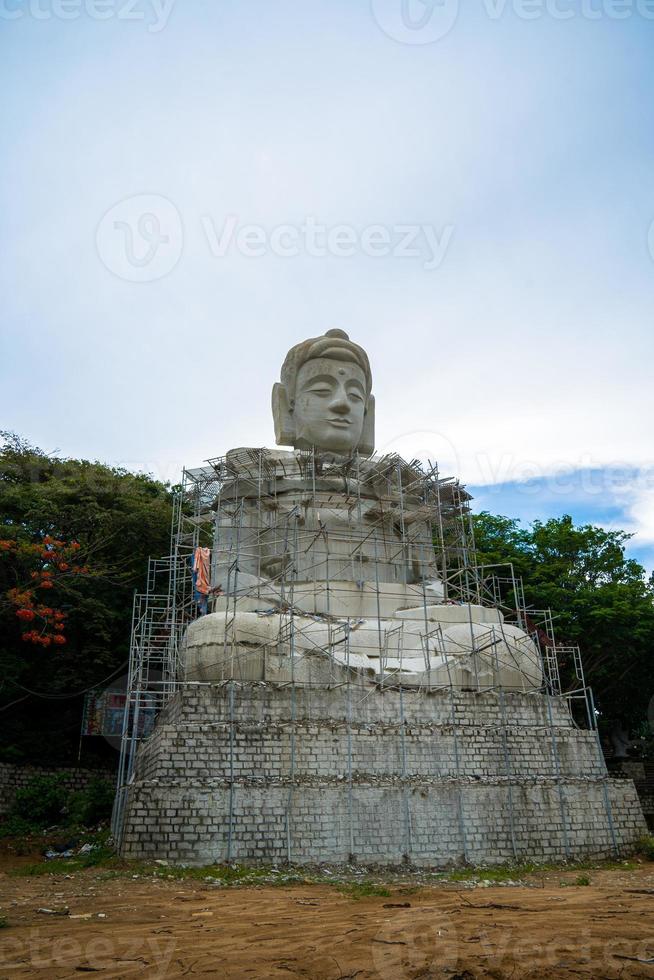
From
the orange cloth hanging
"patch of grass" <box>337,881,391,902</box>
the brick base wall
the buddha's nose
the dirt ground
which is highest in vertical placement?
the buddha's nose

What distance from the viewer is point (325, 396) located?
18.4 metres

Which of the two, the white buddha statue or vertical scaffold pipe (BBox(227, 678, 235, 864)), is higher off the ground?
the white buddha statue

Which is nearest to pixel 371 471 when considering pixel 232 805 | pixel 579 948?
pixel 232 805

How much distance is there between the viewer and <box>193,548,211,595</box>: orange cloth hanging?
1536 centimetres

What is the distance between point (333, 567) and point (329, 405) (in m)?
4.07

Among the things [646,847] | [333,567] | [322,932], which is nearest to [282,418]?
[333,567]

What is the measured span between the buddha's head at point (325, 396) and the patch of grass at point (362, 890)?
34.4ft

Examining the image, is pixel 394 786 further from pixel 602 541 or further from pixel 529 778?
pixel 602 541

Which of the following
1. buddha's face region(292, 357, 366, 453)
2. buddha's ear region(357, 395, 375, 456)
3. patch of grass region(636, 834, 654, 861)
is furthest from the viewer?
buddha's ear region(357, 395, 375, 456)

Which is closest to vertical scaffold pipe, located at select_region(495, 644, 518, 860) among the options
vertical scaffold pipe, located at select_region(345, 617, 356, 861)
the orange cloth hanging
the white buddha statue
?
the white buddha statue

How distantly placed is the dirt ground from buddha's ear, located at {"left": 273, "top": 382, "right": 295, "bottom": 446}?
36.9 feet

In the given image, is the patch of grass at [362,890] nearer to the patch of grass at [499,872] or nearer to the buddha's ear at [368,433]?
the patch of grass at [499,872]

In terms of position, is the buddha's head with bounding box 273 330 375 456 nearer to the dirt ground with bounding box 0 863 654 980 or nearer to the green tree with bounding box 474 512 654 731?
the green tree with bounding box 474 512 654 731

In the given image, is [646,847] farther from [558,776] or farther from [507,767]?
[507,767]
